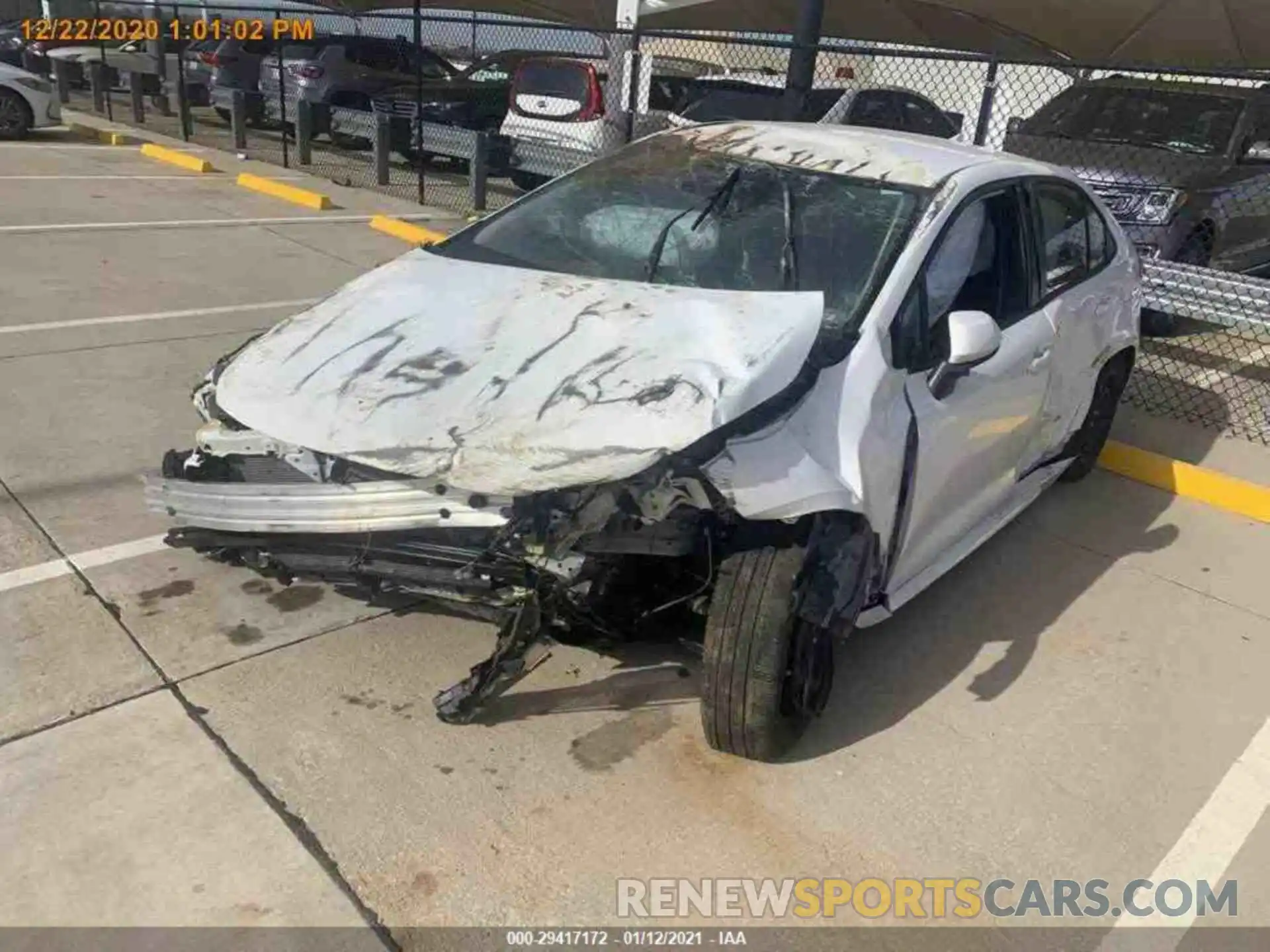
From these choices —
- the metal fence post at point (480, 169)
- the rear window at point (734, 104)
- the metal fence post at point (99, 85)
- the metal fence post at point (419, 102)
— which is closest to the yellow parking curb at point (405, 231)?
the metal fence post at point (480, 169)

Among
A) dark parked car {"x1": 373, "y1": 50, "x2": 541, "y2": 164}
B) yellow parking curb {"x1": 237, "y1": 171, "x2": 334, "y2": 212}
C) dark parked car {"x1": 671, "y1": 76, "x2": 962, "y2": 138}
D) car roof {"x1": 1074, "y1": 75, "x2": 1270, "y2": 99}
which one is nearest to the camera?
car roof {"x1": 1074, "y1": 75, "x2": 1270, "y2": 99}

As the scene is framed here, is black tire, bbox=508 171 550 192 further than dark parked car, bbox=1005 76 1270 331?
Yes

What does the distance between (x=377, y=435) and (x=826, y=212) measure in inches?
68.9

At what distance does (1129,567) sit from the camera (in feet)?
14.6

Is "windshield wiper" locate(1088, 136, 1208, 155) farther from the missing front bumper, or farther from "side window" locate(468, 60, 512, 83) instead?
"side window" locate(468, 60, 512, 83)

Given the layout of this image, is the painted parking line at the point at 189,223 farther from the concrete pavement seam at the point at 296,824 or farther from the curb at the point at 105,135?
the concrete pavement seam at the point at 296,824

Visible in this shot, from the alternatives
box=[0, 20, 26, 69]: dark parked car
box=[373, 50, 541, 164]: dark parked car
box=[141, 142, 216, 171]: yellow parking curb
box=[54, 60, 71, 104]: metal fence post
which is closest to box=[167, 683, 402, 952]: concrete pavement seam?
box=[373, 50, 541, 164]: dark parked car

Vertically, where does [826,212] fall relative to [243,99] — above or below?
above

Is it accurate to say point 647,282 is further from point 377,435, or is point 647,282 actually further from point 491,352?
point 377,435

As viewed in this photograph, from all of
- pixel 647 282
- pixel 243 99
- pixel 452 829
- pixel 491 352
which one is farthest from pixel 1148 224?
pixel 243 99

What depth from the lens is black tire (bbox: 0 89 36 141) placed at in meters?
13.7

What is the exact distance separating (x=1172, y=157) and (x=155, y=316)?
7361 mm

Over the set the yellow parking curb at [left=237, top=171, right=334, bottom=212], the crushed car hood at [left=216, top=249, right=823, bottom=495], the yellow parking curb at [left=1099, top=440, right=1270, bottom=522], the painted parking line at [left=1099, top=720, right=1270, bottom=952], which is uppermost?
the crushed car hood at [left=216, top=249, right=823, bottom=495]

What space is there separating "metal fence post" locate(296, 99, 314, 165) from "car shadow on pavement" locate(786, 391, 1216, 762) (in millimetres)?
11163
